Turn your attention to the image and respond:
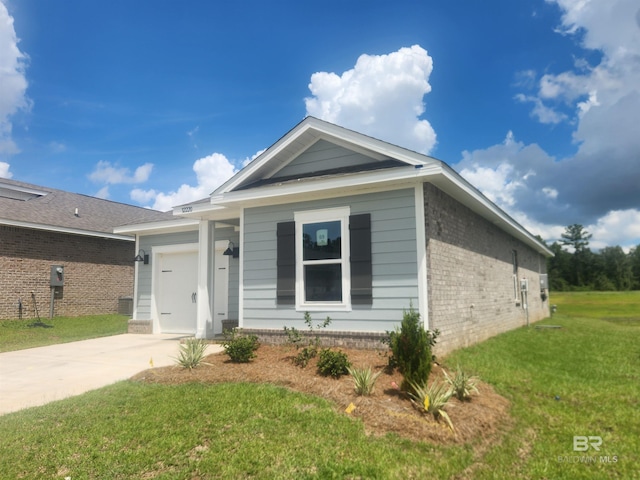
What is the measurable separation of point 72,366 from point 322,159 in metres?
6.23

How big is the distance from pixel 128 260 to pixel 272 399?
48.2 ft

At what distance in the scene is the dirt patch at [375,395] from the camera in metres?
4.28

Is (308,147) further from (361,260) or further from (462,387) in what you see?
(462,387)

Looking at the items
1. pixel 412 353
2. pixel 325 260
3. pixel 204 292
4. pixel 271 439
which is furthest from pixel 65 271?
pixel 412 353

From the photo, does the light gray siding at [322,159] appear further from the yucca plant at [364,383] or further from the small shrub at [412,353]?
the yucca plant at [364,383]

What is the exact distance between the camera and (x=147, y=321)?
491 inches

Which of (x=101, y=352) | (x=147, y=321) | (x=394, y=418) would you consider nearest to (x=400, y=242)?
(x=394, y=418)

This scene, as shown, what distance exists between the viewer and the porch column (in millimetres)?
10555

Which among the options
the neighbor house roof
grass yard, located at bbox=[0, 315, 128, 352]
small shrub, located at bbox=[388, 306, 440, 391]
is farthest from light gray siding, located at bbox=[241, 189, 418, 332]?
grass yard, located at bbox=[0, 315, 128, 352]

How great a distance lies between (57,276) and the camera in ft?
48.9

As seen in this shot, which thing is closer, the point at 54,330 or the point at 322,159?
the point at 322,159

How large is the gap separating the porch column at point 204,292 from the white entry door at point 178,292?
1372 mm

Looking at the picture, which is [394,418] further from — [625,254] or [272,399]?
[625,254]

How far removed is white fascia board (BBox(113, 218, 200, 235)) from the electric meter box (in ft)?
11.3
